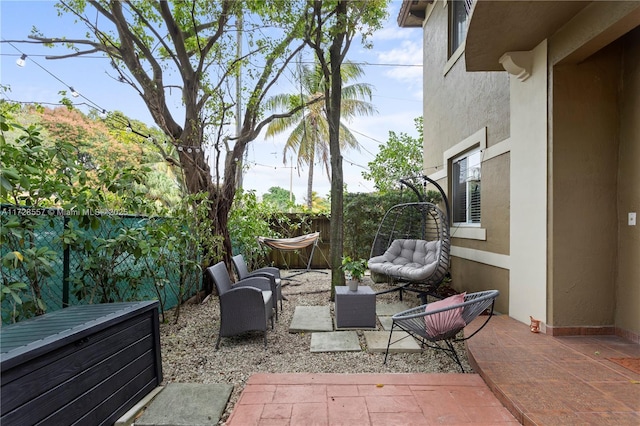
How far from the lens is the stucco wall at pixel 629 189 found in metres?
2.69

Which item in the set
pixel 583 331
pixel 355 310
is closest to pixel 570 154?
pixel 583 331

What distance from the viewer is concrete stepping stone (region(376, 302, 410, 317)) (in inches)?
164

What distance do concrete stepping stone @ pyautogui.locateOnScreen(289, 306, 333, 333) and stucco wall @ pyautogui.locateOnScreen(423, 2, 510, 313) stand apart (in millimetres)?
2039

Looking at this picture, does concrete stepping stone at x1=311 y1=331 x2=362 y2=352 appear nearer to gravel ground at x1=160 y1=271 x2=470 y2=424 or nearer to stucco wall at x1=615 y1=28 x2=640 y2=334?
gravel ground at x1=160 y1=271 x2=470 y2=424

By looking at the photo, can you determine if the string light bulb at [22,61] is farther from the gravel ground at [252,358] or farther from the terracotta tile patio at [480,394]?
the terracotta tile patio at [480,394]

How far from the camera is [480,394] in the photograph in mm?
2121

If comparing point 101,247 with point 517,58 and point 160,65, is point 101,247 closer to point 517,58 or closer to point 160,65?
point 160,65

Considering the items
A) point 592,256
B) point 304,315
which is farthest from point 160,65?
point 592,256

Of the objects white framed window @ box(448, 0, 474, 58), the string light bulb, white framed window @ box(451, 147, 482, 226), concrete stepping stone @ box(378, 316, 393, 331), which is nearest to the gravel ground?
concrete stepping stone @ box(378, 316, 393, 331)

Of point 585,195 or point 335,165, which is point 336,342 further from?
point 585,195

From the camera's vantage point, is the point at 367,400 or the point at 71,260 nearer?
the point at 367,400

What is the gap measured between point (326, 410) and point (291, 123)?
13.0 m

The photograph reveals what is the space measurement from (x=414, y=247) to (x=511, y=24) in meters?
3.10

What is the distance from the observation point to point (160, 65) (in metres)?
4.97
